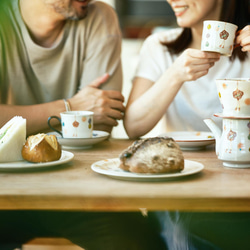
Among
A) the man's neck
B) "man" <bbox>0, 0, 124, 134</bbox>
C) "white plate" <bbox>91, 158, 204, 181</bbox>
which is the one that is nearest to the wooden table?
"white plate" <bbox>91, 158, 204, 181</bbox>

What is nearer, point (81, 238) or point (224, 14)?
point (81, 238)

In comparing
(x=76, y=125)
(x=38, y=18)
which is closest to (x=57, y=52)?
Result: (x=38, y=18)

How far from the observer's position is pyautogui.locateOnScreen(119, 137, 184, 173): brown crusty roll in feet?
3.09

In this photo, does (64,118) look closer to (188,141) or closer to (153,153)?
(188,141)

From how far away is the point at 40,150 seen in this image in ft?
3.46

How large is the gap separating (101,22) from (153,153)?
1129 millimetres

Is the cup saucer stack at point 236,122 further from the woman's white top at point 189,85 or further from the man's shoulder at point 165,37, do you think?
the man's shoulder at point 165,37

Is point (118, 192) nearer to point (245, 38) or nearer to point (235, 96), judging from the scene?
point (235, 96)

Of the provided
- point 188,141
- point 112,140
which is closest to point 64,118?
point 112,140

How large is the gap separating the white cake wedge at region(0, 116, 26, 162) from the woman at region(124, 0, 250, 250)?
1.48 ft

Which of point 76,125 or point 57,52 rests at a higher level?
point 57,52

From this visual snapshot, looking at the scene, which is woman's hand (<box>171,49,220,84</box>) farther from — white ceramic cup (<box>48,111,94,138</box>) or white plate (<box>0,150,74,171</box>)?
white plate (<box>0,150,74,171</box>)

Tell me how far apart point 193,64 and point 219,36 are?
231 millimetres

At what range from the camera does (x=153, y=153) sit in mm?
945
